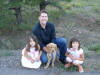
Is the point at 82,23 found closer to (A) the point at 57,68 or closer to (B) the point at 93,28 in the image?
(B) the point at 93,28

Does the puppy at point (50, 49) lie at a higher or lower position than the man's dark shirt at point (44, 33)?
lower

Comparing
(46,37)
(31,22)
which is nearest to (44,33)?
(46,37)

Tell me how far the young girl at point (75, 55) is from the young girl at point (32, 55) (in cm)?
67

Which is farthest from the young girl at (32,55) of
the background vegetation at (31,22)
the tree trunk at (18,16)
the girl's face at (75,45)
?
the tree trunk at (18,16)

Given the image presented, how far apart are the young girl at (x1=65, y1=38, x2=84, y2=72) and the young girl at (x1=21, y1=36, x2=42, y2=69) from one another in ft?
2.19

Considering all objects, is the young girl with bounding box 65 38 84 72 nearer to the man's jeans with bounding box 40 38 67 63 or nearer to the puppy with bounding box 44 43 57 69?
the man's jeans with bounding box 40 38 67 63

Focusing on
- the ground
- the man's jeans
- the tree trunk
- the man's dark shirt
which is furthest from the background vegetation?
the man's dark shirt

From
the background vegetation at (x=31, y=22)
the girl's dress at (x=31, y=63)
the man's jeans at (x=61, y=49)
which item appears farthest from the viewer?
the background vegetation at (x=31, y=22)

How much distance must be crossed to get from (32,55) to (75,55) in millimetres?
982

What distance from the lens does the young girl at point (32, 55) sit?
404 centimetres

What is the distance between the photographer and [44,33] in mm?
4113

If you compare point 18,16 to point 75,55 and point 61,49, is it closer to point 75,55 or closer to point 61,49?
point 61,49

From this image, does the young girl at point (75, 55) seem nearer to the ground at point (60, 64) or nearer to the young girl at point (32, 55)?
the ground at point (60, 64)

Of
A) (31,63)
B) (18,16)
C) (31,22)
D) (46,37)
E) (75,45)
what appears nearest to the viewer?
(75,45)
